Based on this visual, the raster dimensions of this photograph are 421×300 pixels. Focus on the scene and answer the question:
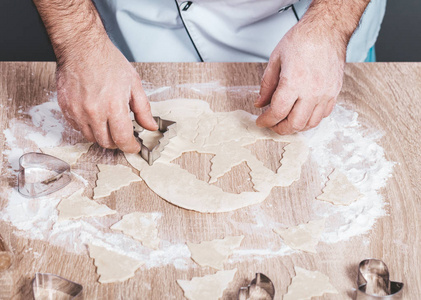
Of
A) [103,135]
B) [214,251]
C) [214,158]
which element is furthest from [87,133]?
[214,251]

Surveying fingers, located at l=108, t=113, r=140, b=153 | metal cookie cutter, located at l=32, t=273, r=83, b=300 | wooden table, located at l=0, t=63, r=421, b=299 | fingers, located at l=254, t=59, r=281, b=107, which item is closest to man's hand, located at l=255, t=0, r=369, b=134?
fingers, located at l=254, t=59, r=281, b=107

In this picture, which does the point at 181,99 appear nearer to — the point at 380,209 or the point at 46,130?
the point at 46,130

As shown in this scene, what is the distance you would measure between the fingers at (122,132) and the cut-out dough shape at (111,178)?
51mm

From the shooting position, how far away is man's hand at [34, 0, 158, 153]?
46.6 inches

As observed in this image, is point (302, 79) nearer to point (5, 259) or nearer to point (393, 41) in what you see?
point (5, 259)

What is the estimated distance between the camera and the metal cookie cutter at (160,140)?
1268mm

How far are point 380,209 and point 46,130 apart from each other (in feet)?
2.51

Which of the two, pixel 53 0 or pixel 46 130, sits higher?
pixel 53 0

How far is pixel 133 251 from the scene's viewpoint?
42.4 inches

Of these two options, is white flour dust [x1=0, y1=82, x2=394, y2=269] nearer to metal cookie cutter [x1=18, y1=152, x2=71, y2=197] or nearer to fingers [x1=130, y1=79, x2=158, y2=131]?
metal cookie cutter [x1=18, y1=152, x2=71, y2=197]

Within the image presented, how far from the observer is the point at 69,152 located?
1.29 metres

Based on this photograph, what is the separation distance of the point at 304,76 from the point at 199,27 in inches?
16.7

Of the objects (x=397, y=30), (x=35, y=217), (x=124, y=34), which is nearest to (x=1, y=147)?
(x=35, y=217)

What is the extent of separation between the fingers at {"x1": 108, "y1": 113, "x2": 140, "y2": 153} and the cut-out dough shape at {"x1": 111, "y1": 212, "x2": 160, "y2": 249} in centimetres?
16
